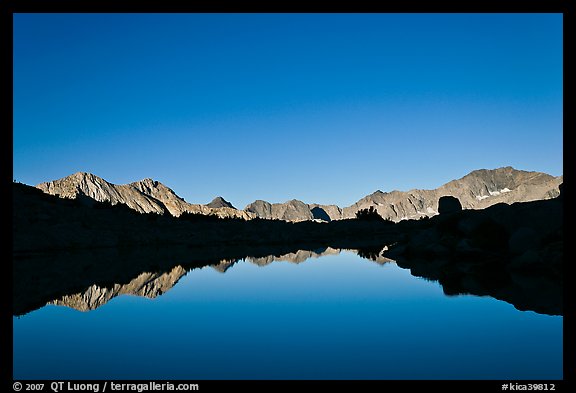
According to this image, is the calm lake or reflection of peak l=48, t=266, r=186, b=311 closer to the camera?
the calm lake

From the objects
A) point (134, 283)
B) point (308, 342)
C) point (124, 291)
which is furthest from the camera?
point (134, 283)

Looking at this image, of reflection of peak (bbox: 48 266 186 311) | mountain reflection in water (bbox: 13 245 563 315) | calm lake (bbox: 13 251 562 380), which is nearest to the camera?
calm lake (bbox: 13 251 562 380)

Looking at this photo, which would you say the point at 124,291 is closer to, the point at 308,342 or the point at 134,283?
the point at 134,283

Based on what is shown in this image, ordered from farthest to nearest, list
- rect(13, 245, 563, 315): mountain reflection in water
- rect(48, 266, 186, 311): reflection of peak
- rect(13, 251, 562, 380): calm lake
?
rect(48, 266, 186, 311): reflection of peak
rect(13, 245, 563, 315): mountain reflection in water
rect(13, 251, 562, 380): calm lake

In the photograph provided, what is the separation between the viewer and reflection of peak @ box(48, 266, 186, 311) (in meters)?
16.4

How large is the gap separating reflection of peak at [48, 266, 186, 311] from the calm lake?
19cm

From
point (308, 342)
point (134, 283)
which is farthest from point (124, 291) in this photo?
point (308, 342)

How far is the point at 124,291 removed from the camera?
19.2 m

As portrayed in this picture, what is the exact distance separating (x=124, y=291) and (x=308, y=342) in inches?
444

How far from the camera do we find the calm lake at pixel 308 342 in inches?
339

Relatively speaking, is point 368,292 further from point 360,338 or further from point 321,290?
point 360,338

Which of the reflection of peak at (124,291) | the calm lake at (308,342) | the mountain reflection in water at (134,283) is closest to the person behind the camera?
the calm lake at (308,342)

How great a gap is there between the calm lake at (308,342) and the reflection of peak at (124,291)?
0.19m
